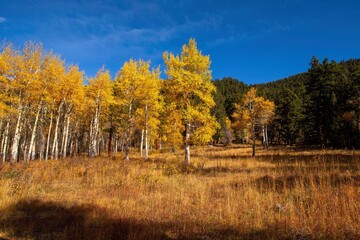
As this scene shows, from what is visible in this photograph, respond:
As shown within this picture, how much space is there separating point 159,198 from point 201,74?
41.7 ft

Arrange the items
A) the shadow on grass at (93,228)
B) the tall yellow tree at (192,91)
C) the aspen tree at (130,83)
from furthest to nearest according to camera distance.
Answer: the aspen tree at (130,83) < the tall yellow tree at (192,91) < the shadow on grass at (93,228)

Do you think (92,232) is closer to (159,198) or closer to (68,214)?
(68,214)

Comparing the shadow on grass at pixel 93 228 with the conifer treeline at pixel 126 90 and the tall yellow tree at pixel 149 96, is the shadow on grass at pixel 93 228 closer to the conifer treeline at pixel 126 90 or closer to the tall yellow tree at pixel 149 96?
the conifer treeline at pixel 126 90

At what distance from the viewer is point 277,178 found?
9.11 meters

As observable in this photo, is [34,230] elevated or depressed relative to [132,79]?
depressed

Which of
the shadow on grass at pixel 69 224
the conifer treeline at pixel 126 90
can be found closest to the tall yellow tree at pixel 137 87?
the conifer treeline at pixel 126 90

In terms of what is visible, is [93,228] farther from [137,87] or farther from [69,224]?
[137,87]

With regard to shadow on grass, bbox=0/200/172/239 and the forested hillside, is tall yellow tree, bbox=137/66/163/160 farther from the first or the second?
shadow on grass, bbox=0/200/172/239

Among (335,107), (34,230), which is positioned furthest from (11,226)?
(335,107)

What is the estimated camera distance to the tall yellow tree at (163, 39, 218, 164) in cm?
1725

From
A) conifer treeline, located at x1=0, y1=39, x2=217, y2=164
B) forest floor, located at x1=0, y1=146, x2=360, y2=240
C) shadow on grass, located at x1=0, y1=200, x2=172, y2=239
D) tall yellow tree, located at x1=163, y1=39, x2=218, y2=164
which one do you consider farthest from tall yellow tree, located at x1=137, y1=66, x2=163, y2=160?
shadow on grass, located at x1=0, y1=200, x2=172, y2=239

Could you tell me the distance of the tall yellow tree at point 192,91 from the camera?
17250 millimetres

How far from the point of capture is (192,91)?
17.8 m

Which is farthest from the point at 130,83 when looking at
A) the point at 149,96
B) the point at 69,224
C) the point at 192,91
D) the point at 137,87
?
the point at 69,224
